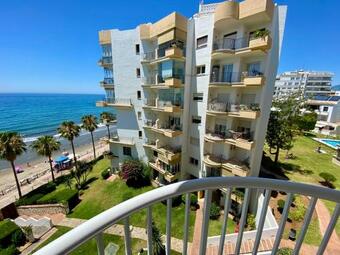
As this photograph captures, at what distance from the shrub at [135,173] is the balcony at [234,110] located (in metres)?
9.57

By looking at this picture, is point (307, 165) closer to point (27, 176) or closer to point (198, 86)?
point (198, 86)

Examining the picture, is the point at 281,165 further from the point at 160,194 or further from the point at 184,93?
the point at 160,194

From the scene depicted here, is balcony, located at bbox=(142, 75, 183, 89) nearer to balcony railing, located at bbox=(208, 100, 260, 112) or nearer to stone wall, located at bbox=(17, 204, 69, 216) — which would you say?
balcony railing, located at bbox=(208, 100, 260, 112)

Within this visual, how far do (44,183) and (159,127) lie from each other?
19340 millimetres

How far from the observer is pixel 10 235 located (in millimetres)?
12906

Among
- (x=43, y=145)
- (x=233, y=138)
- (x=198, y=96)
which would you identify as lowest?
(x=43, y=145)

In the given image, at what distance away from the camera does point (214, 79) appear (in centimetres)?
1338

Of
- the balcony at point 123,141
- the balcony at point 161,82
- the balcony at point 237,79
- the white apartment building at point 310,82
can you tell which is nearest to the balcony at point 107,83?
the balcony at point 161,82

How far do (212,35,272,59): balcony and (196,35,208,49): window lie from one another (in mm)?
757

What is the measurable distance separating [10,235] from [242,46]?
2192 cm

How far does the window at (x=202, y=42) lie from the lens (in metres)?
13.2

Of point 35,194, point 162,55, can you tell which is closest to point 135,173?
point 162,55

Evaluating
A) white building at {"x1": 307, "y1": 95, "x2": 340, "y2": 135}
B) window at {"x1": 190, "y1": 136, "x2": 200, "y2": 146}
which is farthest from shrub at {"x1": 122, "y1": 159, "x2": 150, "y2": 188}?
white building at {"x1": 307, "y1": 95, "x2": 340, "y2": 135}

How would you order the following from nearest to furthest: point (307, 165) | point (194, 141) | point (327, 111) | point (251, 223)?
point (251, 223) → point (194, 141) → point (307, 165) → point (327, 111)
